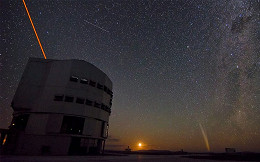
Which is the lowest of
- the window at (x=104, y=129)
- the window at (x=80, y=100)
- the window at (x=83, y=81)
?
the window at (x=104, y=129)

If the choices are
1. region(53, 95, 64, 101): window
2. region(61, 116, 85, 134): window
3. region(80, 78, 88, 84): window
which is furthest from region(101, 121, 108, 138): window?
region(53, 95, 64, 101): window

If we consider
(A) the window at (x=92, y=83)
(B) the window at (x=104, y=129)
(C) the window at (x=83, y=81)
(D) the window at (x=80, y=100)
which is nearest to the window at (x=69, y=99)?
(D) the window at (x=80, y=100)

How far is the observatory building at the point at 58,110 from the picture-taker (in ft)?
88.8

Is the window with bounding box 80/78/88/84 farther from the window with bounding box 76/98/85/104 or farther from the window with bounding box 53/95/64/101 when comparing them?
the window with bounding box 53/95/64/101

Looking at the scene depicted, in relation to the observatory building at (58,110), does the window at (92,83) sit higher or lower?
higher

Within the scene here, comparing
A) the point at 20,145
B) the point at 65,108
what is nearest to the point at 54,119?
the point at 65,108

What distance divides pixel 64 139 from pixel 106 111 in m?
11.1

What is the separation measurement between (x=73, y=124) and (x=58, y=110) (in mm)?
4499

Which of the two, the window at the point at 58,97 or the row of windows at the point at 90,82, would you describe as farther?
the row of windows at the point at 90,82

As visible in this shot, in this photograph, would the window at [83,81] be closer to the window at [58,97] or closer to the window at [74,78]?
the window at [74,78]

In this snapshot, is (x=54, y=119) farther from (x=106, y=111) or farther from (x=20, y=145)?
(x=106, y=111)

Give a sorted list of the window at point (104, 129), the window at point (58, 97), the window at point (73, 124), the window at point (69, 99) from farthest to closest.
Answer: the window at point (104, 129) < the window at point (73, 124) < the window at point (69, 99) < the window at point (58, 97)

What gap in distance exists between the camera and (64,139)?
2742 cm

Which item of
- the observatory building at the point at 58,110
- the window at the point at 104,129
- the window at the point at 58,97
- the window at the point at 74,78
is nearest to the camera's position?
the observatory building at the point at 58,110
